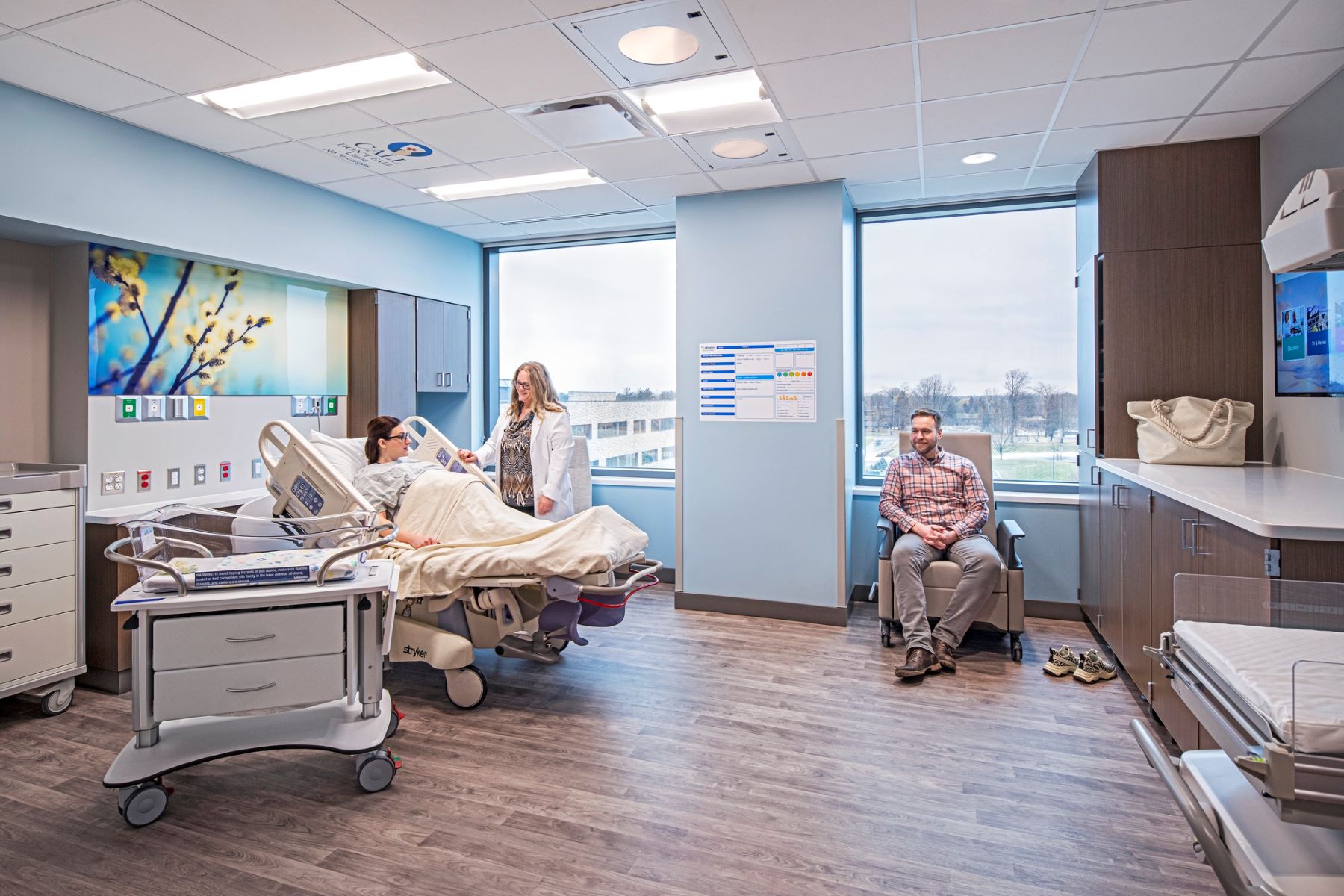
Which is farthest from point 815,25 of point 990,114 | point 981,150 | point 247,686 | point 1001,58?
point 247,686

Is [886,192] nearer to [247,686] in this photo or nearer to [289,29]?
[289,29]

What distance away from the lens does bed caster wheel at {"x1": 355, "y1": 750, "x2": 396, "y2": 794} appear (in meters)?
2.43

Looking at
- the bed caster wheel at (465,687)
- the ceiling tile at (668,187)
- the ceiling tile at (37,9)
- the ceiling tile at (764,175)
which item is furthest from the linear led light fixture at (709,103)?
the bed caster wheel at (465,687)

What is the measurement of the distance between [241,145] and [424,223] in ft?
5.52

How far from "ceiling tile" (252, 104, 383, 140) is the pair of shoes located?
13.0 feet

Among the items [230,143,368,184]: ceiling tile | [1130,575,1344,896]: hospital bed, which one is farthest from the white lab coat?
[1130,575,1344,896]: hospital bed

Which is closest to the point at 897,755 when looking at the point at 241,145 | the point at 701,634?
the point at 701,634

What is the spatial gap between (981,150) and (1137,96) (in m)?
0.79

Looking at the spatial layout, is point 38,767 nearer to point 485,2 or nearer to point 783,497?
point 485,2

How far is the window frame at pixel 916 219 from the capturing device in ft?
15.4

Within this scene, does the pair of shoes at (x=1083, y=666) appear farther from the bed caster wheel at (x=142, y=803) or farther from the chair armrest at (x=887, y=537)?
the bed caster wheel at (x=142, y=803)

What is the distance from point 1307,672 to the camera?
3.33 ft

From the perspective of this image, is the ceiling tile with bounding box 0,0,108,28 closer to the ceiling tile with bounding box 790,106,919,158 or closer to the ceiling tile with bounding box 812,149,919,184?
the ceiling tile with bounding box 790,106,919,158

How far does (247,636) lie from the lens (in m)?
2.34
